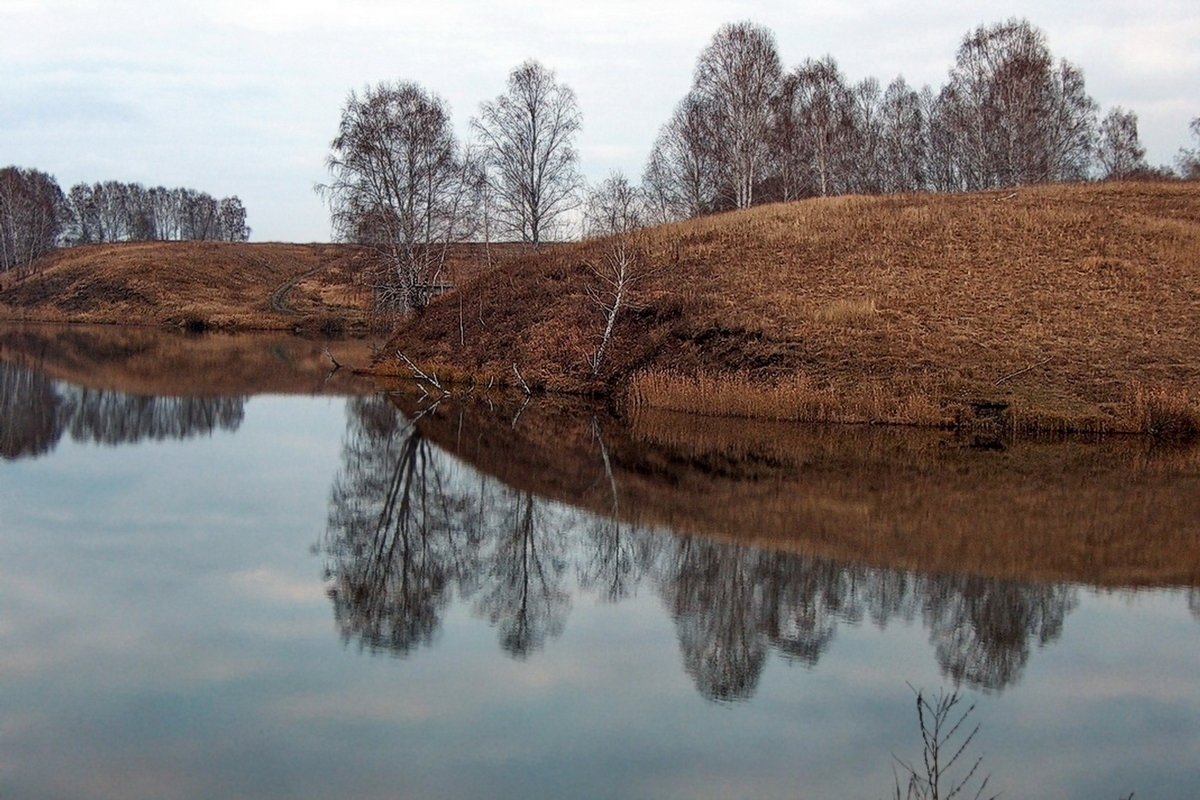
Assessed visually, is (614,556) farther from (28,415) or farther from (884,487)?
(28,415)

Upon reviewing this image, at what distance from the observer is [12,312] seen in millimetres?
76312

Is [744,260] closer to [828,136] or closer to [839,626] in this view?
[828,136]

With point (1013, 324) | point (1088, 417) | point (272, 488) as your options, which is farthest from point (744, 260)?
point (272, 488)

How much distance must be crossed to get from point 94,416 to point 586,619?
19.7 meters

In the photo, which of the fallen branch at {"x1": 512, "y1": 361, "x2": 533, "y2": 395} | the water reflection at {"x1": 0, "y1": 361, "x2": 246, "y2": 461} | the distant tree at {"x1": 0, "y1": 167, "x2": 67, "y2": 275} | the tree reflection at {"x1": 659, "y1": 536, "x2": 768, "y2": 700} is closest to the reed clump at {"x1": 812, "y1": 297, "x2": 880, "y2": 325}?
the fallen branch at {"x1": 512, "y1": 361, "x2": 533, "y2": 395}

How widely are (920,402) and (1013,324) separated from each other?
501 centimetres

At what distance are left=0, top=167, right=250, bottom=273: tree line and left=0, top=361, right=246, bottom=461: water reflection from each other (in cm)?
6038

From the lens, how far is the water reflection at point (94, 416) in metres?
23.1

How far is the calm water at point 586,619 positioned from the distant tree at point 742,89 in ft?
82.3

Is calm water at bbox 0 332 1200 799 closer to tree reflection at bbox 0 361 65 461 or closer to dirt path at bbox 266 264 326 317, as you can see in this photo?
tree reflection at bbox 0 361 65 461

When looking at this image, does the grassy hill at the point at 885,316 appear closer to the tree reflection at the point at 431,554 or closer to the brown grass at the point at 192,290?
the tree reflection at the point at 431,554

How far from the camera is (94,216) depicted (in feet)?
399

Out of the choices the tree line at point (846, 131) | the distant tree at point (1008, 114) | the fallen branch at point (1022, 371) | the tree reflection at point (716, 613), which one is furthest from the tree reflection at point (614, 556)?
the distant tree at point (1008, 114)

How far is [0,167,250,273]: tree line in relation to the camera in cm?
8644
